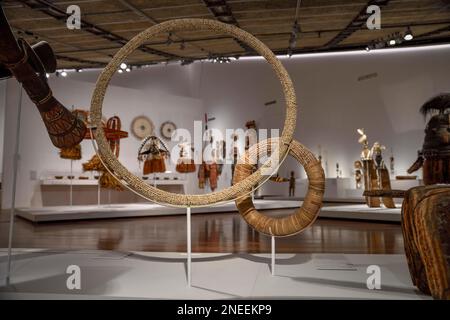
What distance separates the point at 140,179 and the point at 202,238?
224cm

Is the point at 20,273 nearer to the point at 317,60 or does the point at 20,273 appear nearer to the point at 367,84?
the point at 317,60

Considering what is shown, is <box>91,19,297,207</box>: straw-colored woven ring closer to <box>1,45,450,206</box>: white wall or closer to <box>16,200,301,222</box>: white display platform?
<box>1,45,450,206</box>: white wall

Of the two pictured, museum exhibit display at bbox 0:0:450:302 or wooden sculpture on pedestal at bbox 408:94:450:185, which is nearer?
museum exhibit display at bbox 0:0:450:302

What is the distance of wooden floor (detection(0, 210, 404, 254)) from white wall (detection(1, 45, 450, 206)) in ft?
3.32

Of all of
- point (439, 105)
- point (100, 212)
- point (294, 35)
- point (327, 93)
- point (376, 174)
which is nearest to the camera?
point (439, 105)

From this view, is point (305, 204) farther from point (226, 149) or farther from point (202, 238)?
point (202, 238)

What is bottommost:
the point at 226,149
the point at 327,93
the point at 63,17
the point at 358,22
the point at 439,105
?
the point at 226,149

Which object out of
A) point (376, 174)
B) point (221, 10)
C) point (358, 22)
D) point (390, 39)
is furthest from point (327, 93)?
point (390, 39)

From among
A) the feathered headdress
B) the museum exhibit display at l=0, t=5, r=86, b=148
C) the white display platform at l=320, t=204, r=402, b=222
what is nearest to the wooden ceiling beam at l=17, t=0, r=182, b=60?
the museum exhibit display at l=0, t=5, r=86, b=148

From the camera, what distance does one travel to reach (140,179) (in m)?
2.14

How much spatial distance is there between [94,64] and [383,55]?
202 inches

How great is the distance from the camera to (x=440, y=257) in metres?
1.79

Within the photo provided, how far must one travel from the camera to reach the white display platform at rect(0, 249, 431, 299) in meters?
1.92

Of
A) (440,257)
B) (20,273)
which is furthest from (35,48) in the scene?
(440,257)
